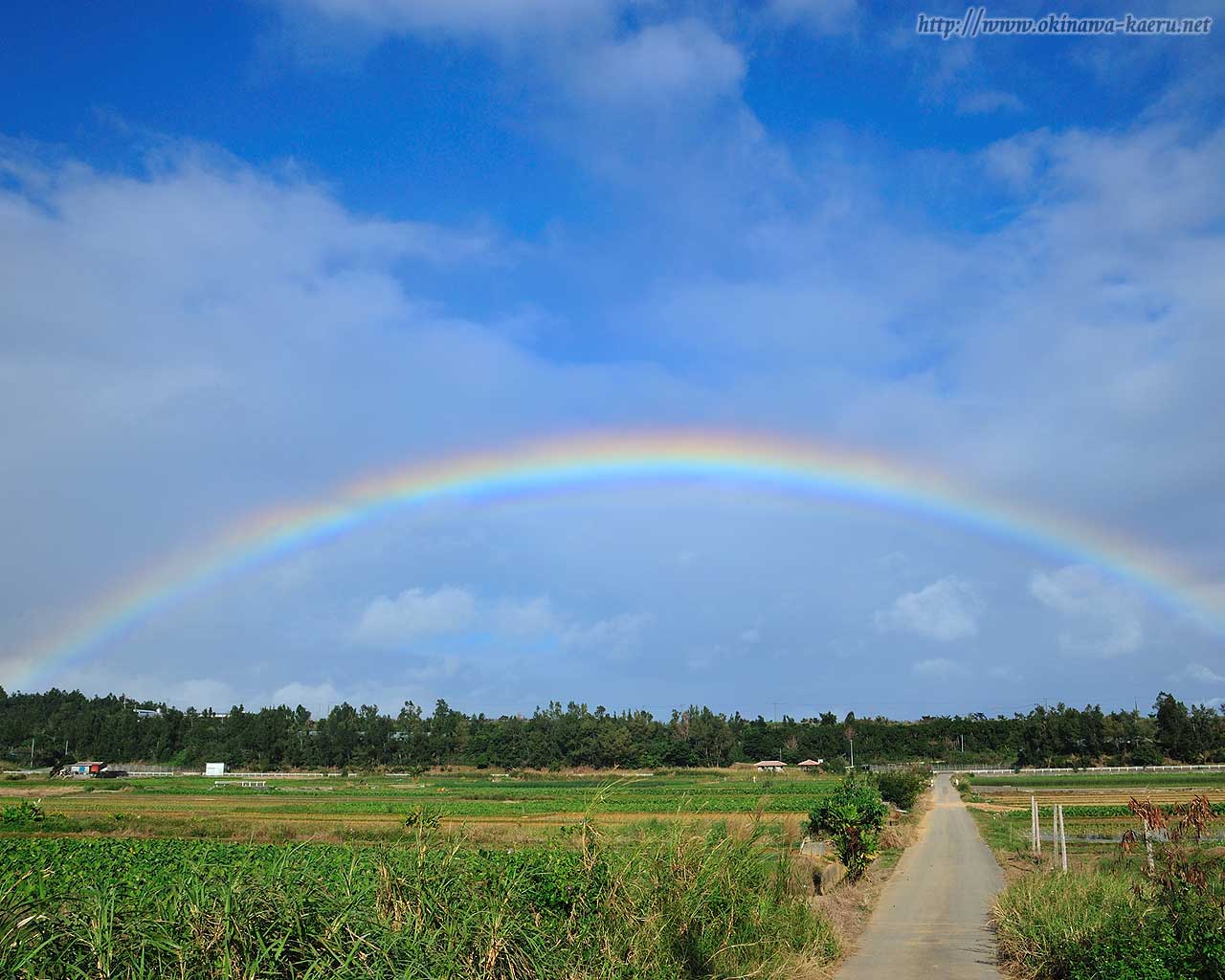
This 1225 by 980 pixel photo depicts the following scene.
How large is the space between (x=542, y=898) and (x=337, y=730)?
540 feet

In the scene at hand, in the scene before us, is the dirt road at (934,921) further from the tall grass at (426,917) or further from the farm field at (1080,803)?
the tall grass at (426,917)

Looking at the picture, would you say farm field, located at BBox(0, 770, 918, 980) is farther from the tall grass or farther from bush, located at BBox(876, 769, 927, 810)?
bush, located at BBox(876, 769, 927, 810)

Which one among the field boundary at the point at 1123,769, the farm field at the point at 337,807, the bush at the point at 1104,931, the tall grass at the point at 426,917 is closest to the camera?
the tall grass at the point at 426,917

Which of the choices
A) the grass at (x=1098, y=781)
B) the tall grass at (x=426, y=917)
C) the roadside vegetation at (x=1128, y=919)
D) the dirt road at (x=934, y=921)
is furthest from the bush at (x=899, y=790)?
the tall grass at (x=426, y=917)

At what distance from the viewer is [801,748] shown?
16188 cm

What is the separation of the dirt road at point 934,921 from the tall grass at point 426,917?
11.2ft

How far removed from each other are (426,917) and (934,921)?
1596cm

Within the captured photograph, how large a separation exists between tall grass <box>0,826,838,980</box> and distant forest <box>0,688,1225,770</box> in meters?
139

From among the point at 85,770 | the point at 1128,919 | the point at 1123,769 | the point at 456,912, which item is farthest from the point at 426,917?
the point at 1123,769

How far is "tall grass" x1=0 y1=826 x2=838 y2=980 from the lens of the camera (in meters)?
5.33

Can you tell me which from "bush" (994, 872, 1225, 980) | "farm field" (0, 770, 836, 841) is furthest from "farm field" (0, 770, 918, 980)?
"bush" (994, 872, 1225, 980)

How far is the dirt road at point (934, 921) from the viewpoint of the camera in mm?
14630

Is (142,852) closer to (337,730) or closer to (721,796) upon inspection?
(721,796)

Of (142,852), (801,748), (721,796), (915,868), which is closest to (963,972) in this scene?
(915,868)
